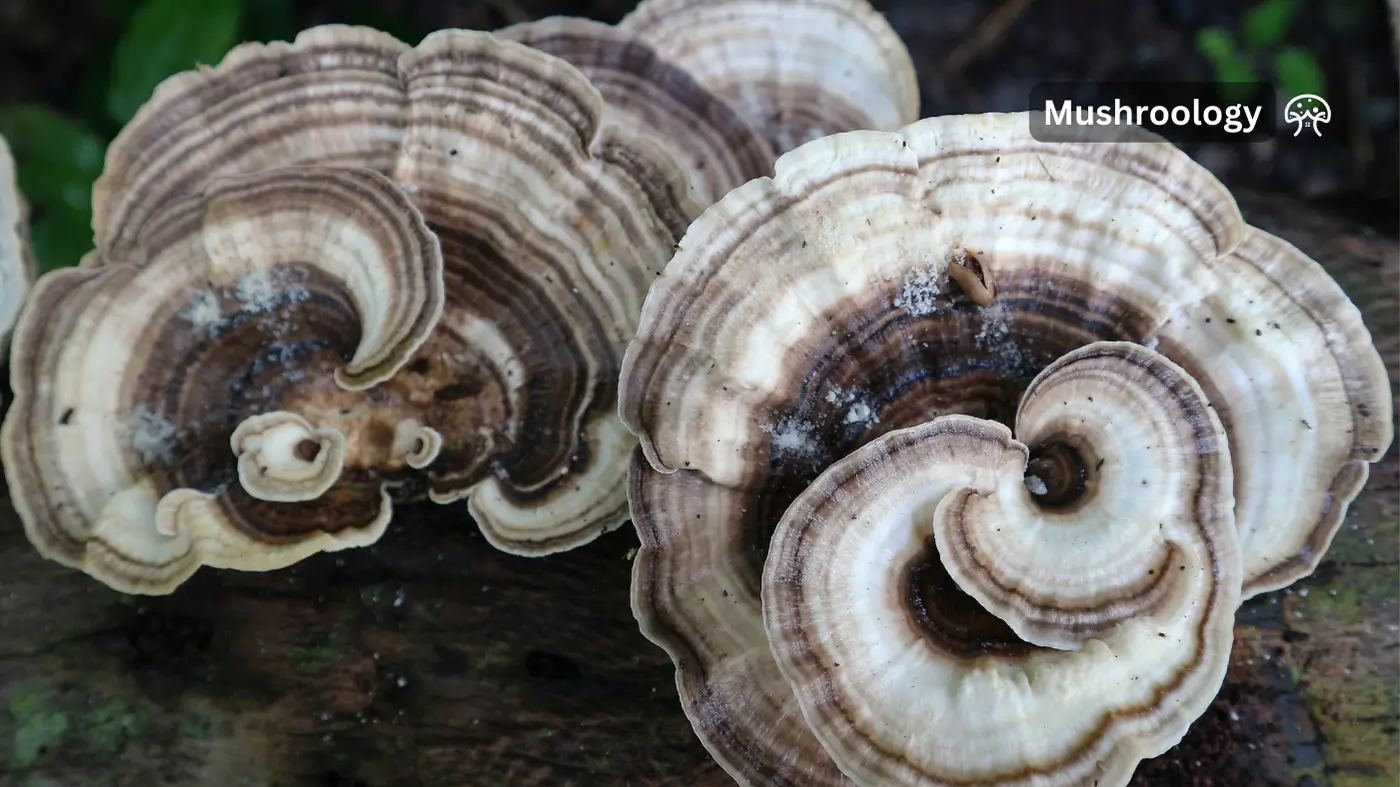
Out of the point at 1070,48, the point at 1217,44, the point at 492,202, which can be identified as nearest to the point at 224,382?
the point at 492,202

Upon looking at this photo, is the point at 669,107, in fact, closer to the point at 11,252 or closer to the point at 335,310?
the point at 335,310

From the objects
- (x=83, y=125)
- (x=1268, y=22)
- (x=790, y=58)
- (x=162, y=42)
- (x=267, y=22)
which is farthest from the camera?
(x=1268, y=22)

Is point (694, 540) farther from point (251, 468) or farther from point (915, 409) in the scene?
point (251, 468)

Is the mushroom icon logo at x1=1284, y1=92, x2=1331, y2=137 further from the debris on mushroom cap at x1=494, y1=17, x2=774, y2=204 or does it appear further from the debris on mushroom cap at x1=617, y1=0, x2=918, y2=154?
the debris on mushroom cap at x1=494, y1=17, x2=774, y2=204

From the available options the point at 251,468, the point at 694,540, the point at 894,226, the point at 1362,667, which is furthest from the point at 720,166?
the point at 1362,667

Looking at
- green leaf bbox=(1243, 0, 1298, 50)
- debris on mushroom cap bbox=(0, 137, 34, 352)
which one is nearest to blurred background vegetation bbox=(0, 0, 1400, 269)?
green leaf bbox=(1243, 0, 1298, 50)

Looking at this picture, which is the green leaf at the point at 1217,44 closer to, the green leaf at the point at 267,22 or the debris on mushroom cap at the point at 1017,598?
the debris on mushroom cap at the point at 1017,598

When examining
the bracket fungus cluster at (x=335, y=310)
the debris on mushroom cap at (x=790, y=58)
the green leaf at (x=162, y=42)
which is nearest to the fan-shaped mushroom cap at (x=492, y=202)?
the bracket fungus cluster at (x=335, y=310)
